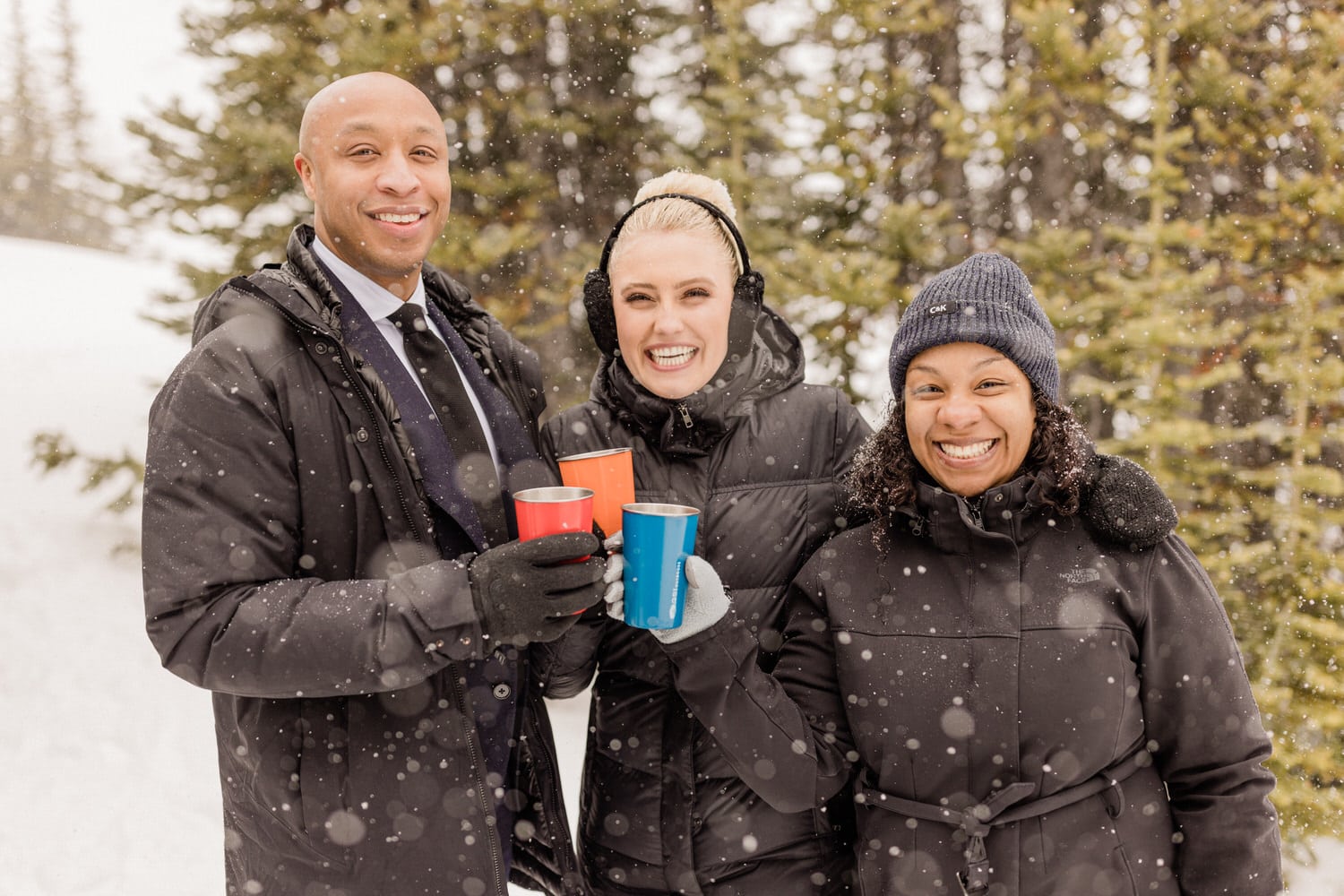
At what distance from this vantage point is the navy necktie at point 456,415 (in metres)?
2.33

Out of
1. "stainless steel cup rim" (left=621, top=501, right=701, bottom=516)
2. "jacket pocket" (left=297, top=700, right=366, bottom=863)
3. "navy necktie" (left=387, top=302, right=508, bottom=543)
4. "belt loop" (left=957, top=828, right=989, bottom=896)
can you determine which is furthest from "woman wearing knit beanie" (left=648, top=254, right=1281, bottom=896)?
"jacket pocket" (left=297, top=700, right=366, bottom=863)

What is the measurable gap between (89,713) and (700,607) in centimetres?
737

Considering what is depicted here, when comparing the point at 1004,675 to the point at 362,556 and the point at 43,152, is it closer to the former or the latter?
the point at 362,556

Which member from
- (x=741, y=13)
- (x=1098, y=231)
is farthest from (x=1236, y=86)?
(x=741, y=13)

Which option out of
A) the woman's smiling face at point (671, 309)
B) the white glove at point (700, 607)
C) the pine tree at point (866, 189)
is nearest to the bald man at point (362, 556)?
the white glove at point (700, 607)

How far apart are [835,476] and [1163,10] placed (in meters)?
5.80

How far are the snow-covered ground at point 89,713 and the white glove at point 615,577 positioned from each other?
193 inches

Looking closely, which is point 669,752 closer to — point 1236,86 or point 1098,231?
point 1236,86

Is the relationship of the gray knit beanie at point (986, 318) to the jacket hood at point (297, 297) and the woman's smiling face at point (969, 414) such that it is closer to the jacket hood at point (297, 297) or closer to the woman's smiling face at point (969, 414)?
the woman's smiling face at point (969, 414)

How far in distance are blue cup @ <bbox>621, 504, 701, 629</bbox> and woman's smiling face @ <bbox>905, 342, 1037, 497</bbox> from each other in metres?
0.66

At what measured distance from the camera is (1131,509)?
187 centimetres

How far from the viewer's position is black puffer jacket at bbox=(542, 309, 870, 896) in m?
2.24

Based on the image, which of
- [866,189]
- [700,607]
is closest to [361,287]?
[700,607]

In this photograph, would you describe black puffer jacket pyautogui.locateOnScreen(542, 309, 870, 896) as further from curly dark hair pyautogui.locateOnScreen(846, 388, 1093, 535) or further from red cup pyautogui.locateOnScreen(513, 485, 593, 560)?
red cup pyautogui.locateOnScreen(513, 485, 593, 560)
